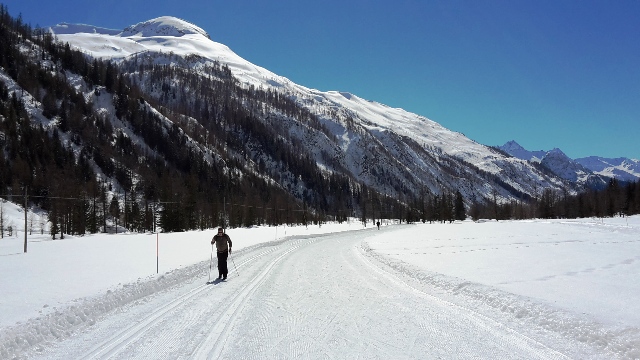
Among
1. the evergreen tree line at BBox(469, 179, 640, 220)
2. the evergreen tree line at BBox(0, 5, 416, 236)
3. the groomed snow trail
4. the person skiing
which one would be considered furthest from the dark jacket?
the evergreen tree line at BBox(469, 179, 640, 220)

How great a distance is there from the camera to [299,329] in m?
8.73

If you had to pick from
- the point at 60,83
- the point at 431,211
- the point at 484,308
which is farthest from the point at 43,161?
the point at 484,308

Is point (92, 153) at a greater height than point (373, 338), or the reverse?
point (92, 153)

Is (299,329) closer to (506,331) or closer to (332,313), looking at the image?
(332,313)

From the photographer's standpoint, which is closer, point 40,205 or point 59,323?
point 59,323

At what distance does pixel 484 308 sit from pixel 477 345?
333cm

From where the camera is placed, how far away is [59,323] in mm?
9508

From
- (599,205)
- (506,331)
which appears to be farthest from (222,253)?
(599,205)

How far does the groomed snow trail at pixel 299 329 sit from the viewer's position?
23.6ft

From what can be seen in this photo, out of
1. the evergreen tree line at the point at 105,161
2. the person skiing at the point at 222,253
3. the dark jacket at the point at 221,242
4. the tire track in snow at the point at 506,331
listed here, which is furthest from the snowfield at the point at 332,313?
the evergreen tree line at the point at 105,161

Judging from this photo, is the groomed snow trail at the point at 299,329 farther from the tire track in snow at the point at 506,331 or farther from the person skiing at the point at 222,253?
the person skiing at the point at 222,253

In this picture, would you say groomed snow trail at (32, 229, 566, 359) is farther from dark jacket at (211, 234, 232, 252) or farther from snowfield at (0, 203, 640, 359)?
dark jacket at (211, 234, 232, 252)

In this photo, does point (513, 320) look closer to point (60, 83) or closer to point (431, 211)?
point (431, 211)

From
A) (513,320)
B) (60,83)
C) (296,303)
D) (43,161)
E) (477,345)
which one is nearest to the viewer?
(477,345)
